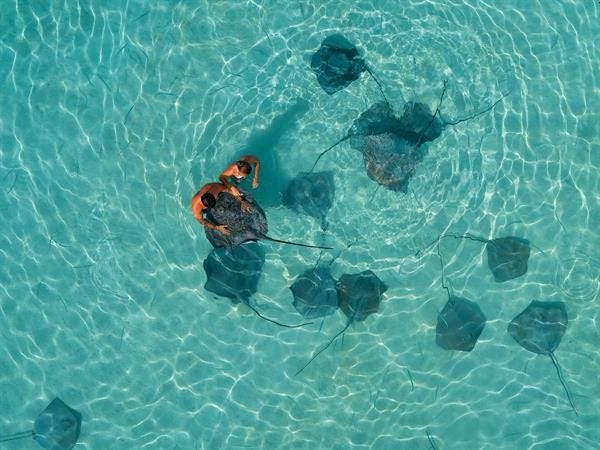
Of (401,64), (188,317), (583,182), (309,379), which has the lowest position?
(309,379)

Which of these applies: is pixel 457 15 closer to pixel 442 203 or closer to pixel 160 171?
pixel 442 203

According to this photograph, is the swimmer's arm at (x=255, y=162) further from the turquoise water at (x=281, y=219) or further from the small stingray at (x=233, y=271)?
the small stingray at (x=233, y=271)

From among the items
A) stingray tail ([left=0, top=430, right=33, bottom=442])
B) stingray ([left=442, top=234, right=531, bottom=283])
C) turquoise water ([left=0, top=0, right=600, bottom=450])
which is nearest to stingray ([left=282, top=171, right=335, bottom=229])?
turquoise water ([left=0, top=0, right=600, bottom=450])

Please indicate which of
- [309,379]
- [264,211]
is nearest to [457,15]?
[264,211]

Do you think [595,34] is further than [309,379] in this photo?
Yes

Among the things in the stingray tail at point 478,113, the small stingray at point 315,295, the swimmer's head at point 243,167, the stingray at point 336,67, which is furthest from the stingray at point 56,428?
the stingray tail at point 478,113

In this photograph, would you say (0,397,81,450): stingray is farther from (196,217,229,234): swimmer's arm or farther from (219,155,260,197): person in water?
(219,155,260,197): person in water
